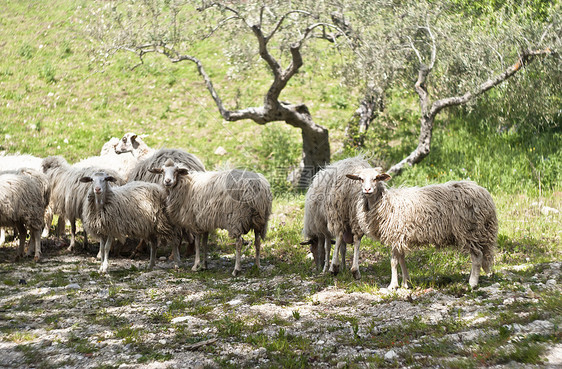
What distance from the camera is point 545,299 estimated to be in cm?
597

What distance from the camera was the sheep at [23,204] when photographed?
31.7 feet

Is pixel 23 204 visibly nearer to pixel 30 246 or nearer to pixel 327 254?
pixel 30 246

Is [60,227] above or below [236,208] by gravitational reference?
below

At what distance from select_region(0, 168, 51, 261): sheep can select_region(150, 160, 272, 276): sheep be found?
2.47 meters

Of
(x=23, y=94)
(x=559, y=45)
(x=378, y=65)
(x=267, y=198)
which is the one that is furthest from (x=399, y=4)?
(x=23, y=94)

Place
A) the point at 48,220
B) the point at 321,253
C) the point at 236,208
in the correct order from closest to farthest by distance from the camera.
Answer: the point at 236,208
the point at 321,253
the point at 48,220

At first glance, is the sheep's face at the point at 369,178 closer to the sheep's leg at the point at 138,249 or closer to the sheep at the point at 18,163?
the sheep's leg at the point at 138,249

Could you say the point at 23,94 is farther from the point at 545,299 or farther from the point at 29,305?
the point at 545,299

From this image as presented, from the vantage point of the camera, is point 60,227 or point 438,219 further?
point 60,227

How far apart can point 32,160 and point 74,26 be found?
1324 centimetres

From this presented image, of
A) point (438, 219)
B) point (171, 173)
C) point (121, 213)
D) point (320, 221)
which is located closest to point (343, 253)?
point (320, 221)

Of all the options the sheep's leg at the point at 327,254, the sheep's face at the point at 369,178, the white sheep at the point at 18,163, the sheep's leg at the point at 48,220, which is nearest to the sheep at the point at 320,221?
the sheep's leg at the point at 327,254

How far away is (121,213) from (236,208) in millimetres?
2189

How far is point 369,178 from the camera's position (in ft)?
24.6
